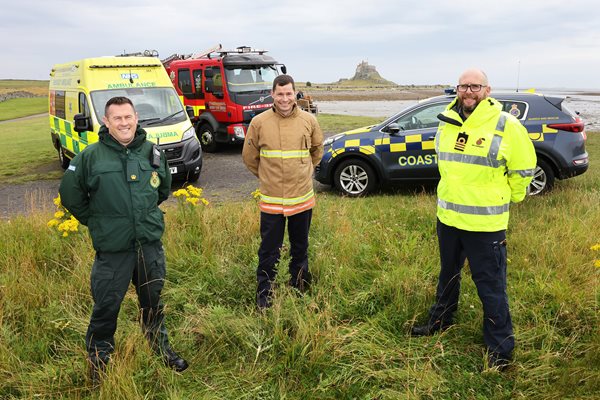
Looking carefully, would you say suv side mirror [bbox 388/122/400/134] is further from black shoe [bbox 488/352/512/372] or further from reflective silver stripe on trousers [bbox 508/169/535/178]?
black shoe [bbox 488/352/512/372]

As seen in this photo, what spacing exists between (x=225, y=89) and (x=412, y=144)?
621cm

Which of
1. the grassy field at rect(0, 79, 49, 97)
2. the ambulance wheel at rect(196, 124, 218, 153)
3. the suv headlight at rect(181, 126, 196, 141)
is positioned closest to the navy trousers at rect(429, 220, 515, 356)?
the suv headlight at rect(181, 126, 196, 141)

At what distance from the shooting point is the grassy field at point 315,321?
2.57 m

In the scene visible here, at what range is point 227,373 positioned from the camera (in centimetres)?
271

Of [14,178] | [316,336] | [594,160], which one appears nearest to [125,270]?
[316,336]

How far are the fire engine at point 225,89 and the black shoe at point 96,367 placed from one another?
9.11m

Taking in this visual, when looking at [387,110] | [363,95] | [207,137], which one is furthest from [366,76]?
[207,137]

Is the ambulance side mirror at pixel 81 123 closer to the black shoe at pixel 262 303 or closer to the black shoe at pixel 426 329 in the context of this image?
the black shoe at pixel 262 303

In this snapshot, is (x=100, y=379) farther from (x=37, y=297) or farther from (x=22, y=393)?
(x=37, y=297)

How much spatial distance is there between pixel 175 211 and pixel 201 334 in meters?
2.50

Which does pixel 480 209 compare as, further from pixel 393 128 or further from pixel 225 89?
pixel 225 89

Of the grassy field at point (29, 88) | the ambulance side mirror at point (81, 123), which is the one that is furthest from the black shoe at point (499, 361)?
the grassy field at point (29, 88)

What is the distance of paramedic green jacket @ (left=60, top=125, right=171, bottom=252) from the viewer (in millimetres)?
2426

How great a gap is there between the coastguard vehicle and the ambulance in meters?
2.48
